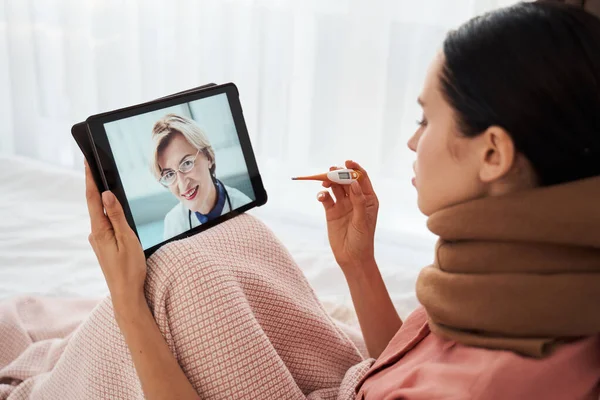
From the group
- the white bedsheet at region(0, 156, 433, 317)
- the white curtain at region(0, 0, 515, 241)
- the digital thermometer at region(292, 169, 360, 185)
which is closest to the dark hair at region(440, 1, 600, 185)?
the digital thermometer at region(292, 169, 360, 185)

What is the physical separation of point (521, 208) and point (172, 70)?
2.02 meters

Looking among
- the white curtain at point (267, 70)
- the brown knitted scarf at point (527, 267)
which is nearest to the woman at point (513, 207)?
the brown knitted scarf at point (527, 267)

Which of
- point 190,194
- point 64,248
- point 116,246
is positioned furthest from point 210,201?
point 64,248

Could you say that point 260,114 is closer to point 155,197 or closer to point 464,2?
point 464,2

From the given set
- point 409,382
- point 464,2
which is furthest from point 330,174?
point 464,2

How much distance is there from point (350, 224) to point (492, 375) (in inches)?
17.0

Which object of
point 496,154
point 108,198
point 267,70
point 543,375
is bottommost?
point 543,375

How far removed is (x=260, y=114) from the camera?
97.4 inches

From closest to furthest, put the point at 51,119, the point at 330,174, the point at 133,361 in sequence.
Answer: the point at 133,361, the point at 330,174, the point at 51,119

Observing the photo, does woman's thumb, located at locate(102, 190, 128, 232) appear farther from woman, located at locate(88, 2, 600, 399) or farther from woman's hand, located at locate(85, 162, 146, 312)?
woman, located at locate(88, 2, 600, 399)

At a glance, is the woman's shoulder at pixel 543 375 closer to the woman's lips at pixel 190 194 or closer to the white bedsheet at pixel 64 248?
the woman's lips at pixel 190 194

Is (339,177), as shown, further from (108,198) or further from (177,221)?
(108,198)

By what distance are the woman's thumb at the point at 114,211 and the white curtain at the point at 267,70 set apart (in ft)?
4.80

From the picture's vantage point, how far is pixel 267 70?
2410 millimetres
